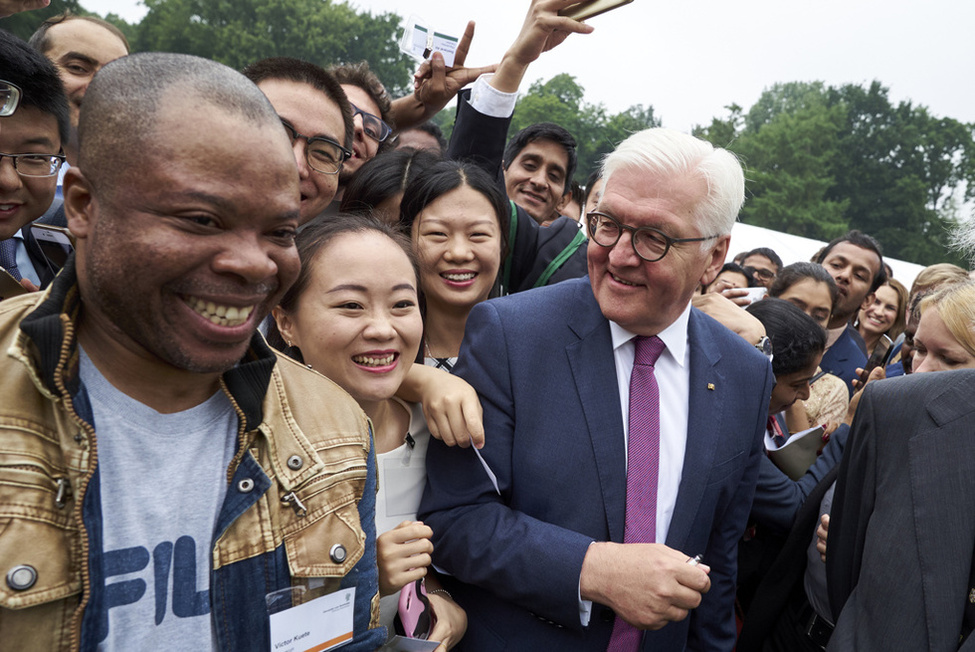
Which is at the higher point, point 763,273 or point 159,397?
point 763,273

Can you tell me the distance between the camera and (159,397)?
1.31 meters

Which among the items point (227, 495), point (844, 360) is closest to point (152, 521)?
point (227, 495)

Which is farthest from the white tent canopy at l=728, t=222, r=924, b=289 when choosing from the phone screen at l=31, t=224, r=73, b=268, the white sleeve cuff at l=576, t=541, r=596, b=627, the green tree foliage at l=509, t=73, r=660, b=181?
the green tree foliage at l=509, t=73, r=660, b=181

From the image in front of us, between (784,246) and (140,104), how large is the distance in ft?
45.9

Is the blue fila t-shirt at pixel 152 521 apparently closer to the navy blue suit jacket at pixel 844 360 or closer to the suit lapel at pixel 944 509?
the suit lapel at pixel 944 509

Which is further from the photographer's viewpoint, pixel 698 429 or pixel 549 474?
pixel 698 429

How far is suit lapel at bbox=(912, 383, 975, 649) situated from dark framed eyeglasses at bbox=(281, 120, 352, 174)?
7.19ft

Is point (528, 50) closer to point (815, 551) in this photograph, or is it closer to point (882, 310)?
point (815, 551)

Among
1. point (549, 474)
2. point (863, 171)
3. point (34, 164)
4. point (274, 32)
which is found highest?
point (863, 171)

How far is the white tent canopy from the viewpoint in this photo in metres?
12.5

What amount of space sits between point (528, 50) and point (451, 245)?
3.20ft

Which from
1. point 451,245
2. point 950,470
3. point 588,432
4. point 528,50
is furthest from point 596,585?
point 528,50

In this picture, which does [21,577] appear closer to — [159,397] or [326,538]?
[159,397]

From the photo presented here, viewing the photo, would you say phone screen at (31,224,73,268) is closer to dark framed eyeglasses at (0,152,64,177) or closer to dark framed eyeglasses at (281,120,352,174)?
dark framed eyeglasses at (0,152,64,177)
